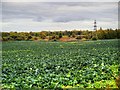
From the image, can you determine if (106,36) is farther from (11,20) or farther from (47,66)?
(11,20)

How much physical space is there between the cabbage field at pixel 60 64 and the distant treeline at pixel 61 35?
0.53ft

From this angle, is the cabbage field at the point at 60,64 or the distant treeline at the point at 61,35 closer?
the cabbage field at the point at 60,64

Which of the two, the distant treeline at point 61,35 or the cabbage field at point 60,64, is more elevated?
the distant treeline at point 61,35

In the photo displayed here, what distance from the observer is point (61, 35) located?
36.9 ft

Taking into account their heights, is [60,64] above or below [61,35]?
below

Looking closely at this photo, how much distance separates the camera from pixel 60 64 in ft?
35.7

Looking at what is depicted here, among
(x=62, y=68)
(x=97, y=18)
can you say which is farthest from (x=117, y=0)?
(x=62, y=68)

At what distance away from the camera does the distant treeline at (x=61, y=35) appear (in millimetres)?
10945

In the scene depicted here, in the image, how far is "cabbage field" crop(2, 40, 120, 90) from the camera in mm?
9930

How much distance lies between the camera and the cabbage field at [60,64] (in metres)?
9.93

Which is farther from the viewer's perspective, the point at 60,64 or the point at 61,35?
the point at 61,35

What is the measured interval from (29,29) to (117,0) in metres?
2.42

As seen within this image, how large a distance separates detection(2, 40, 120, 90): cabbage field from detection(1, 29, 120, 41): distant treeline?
0.16 m

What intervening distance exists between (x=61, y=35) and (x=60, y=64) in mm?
852
